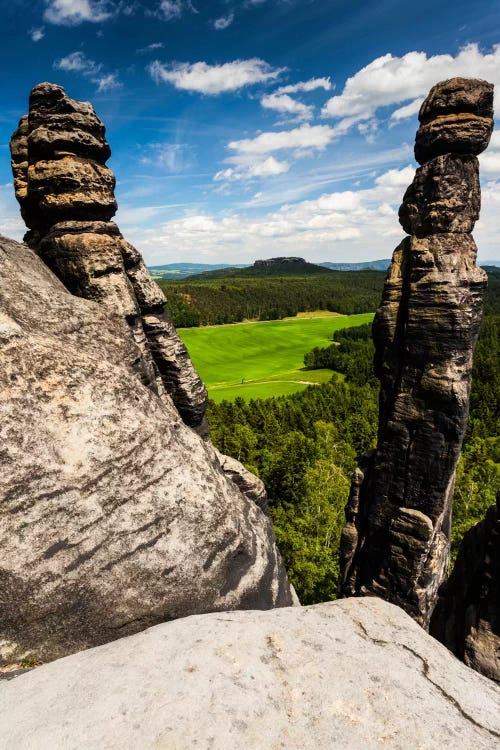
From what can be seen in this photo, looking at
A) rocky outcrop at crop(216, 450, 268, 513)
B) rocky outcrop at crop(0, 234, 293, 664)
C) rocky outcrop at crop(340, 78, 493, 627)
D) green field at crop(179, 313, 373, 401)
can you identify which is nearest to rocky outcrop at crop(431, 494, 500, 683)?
rocky outcrop at crop(340, 78, 493, 627)

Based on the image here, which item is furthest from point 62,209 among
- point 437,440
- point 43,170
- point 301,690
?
point 437,440

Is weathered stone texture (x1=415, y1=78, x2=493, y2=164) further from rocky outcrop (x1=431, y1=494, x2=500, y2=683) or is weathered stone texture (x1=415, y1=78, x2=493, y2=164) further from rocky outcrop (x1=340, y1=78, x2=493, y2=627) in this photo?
rocky outcrop (x1=431, y1=494, x2=500, y2=683)

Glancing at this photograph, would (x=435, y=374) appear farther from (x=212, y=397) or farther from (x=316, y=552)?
(x=212, y=397)

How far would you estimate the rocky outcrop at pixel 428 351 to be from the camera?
15711 mm

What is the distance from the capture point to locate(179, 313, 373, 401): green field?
104 meters

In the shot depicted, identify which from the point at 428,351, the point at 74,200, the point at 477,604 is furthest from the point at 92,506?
the point at 428,351

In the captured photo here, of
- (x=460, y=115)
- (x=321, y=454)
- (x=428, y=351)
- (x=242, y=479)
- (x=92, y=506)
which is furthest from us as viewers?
(x=321, y=454)

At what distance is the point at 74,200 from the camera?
1273cm

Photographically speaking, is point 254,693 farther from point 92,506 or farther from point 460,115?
point 460,115

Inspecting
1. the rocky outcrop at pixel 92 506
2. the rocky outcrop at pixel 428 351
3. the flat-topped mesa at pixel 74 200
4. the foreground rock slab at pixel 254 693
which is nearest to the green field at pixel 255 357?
the rocky outcrop at pixel 428 351

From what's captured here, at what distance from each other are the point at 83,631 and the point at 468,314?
634 inches

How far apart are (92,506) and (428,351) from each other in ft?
46.8

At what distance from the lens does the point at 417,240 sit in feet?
54.8

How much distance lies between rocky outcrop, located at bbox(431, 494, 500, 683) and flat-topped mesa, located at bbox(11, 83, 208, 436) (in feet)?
38.7
